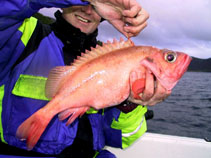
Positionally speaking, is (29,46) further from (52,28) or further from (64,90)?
(64,90)

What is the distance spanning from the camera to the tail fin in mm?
1722

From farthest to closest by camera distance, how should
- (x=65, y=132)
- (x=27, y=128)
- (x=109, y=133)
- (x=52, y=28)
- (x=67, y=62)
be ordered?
(x=109, y=133) < (x=52, y=28) < (x=67, y=62) < (x=65, y=132) < (x=27, y=128)

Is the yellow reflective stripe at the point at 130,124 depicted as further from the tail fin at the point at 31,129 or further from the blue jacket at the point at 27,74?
the tail fin at the point at 31,129

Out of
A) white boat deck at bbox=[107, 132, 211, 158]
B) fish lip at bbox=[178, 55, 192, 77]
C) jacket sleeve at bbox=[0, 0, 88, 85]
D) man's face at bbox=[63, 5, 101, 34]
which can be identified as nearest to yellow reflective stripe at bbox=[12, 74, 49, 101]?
jacket sleeve at bbox=[0, 0, 88, 85]

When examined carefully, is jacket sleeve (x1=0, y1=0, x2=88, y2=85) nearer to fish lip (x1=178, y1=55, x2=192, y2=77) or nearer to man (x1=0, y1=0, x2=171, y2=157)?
man (x1=0, y1=0, x2=171, y2=157)

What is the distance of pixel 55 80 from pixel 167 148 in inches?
135

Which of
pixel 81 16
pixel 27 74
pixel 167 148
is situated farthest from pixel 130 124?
pixel 81 16

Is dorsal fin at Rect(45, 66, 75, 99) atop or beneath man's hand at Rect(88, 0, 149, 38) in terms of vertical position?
beneath

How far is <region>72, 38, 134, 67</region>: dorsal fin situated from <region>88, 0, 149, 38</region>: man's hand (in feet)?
0.84

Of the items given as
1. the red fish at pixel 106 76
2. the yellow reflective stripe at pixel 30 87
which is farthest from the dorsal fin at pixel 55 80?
the yellow reflective stripe at pixel 30 87

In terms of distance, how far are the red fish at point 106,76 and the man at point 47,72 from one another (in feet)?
0.60

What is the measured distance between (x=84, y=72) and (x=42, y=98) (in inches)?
34.2

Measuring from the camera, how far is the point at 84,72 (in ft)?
6.31

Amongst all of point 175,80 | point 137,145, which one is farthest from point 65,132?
point 137,145
